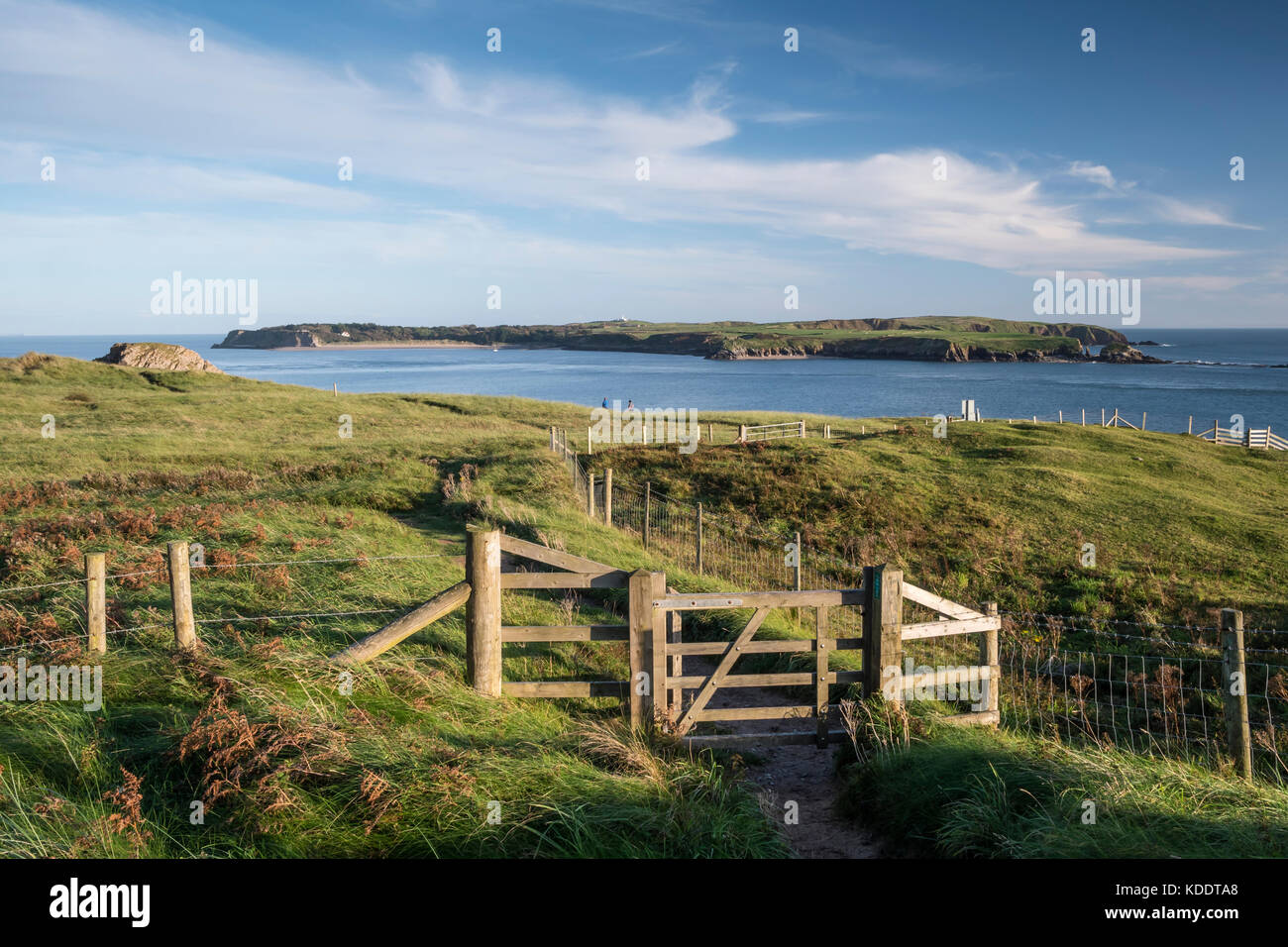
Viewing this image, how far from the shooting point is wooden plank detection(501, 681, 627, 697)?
7801 mm

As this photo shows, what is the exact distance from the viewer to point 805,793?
7.57 metres

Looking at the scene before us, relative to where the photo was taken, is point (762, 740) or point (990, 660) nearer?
point (762, 740)

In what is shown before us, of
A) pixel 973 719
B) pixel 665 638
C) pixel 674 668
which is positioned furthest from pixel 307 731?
pixel 973 719

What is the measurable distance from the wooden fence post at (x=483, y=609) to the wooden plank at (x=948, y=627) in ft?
13.0

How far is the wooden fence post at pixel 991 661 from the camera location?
830 centimetres

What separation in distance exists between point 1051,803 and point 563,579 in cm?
441

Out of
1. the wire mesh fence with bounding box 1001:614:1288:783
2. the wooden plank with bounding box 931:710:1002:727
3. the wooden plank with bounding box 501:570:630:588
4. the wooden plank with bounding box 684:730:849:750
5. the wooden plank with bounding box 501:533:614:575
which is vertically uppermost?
the wooden plank with bounding box 501:533:614:575

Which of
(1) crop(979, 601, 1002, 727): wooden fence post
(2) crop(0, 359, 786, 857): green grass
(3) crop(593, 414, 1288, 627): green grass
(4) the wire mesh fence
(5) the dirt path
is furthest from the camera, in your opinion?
(3) crop(593, 414, 1288, 627): green grass

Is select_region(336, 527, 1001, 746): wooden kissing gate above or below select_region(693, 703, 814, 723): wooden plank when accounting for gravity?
above

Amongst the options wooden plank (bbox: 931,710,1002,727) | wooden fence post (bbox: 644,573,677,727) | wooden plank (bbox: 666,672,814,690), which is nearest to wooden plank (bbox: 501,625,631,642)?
wooden fence post (bbox: 644,573,677,727)

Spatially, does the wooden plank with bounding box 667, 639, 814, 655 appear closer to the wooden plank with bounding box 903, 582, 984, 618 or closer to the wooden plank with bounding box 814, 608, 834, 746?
the wooden plank with bounding box 814, 608, 834, 746

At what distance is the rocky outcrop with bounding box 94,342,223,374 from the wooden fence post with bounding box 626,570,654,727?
69395mm

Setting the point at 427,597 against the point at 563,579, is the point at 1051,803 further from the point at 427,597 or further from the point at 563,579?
the point at 427,597
